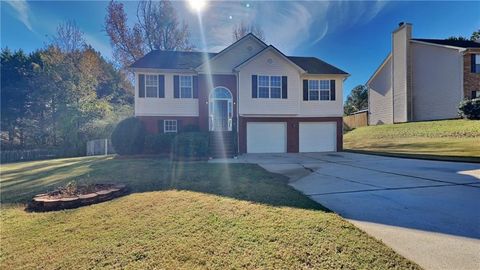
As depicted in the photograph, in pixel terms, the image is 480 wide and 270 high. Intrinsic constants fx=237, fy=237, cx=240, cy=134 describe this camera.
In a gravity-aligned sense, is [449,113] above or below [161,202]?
above

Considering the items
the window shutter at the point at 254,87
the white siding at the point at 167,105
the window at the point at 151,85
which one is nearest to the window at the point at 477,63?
the window shutter at the point at 254,87

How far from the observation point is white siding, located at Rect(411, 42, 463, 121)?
72.3 ft

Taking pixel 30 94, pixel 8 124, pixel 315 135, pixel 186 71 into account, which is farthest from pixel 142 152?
pixel 8 124

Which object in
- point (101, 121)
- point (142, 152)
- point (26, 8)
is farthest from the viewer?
point (101, 121)

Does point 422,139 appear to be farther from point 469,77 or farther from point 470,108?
point 469,77

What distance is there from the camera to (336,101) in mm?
17469

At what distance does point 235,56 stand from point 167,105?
582cm

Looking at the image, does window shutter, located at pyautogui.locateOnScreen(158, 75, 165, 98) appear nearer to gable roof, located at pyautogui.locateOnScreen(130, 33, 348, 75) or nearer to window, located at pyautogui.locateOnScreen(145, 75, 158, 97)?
window, located at pyautogui.locateOnScreen(145, 75, 158, 97)

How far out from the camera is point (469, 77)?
2150cm

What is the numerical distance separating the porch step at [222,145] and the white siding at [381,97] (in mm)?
21885

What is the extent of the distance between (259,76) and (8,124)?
31.0 meters

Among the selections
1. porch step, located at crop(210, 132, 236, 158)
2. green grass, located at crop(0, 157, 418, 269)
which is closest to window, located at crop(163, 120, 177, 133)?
porch step, located at crop(210, 132, 236, 158)

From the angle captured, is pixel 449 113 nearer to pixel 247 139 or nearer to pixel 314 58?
pixel 314 58

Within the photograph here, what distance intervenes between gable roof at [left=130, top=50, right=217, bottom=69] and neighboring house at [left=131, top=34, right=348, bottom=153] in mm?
70
